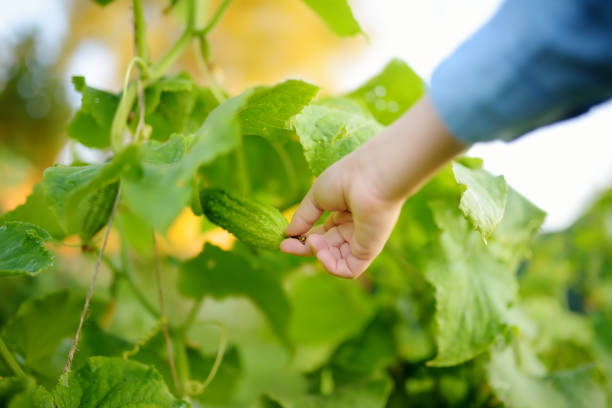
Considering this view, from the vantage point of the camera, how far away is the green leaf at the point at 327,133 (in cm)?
52

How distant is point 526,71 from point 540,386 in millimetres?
605

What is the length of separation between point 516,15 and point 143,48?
1.58ft

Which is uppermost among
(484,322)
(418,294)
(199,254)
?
(199,254)

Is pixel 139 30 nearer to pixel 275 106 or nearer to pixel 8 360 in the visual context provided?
pixel 275 106

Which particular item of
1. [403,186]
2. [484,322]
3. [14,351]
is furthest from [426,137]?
[14,351]

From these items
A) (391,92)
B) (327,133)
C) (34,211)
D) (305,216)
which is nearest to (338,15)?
(391,92)

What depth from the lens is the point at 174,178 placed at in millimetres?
365

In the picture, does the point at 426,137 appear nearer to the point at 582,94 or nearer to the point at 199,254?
the point at 582,94

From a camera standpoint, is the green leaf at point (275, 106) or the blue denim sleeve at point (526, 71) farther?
the green leaf at point (275, 106)

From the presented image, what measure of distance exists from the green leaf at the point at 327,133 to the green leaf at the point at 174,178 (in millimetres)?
132

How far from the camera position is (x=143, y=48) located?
2.13 ft

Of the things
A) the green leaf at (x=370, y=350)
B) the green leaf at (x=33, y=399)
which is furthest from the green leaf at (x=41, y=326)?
the green leaf at (x=370, y=350)

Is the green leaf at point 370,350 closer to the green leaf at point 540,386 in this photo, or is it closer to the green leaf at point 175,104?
the green leaf at point 540,386

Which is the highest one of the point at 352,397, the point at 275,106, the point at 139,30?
the point at 139,30
